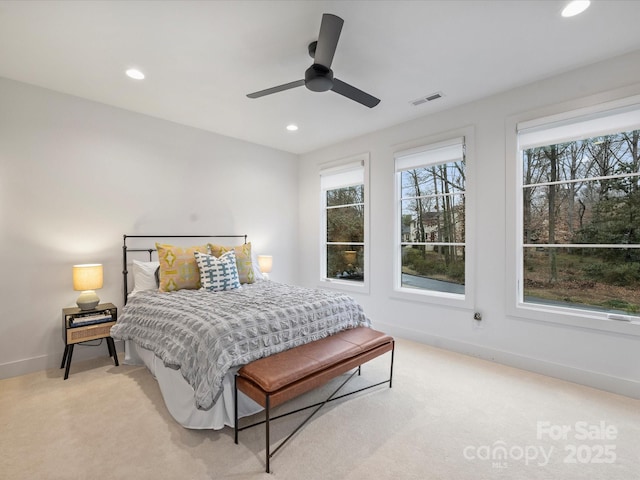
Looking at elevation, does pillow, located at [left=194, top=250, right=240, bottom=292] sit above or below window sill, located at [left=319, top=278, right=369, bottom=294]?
above

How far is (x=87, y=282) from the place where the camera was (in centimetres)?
302

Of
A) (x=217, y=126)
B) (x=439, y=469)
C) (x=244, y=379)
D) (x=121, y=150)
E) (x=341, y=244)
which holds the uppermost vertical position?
(x=217, y=126)

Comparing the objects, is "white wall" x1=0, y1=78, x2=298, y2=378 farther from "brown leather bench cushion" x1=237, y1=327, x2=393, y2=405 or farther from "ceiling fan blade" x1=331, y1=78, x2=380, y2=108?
"brown leather bench cushion" x1=237, y1=327, x2=393, y2=405

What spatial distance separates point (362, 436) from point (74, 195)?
12.0 feet

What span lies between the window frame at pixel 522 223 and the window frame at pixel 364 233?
182 cm

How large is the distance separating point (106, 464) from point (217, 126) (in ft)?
12.2

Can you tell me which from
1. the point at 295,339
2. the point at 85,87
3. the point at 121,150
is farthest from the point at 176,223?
the point at 295,339

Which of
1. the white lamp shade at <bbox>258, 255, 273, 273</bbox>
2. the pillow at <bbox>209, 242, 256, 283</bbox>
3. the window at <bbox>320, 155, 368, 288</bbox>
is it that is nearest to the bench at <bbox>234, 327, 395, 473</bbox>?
the pillow at <bbox>209, 242, 256, 283</bbox>

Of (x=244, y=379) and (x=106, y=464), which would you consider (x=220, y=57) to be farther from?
(x=106, y=464)

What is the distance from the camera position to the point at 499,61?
2.64 m

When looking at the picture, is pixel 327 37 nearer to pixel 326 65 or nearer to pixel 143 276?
pixel 326 65

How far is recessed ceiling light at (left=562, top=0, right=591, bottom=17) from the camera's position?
1969mm

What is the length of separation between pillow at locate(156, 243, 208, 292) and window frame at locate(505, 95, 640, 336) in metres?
3.36

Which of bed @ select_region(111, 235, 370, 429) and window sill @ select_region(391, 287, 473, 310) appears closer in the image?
bed @ select_region(111, 235, 370, 429)
